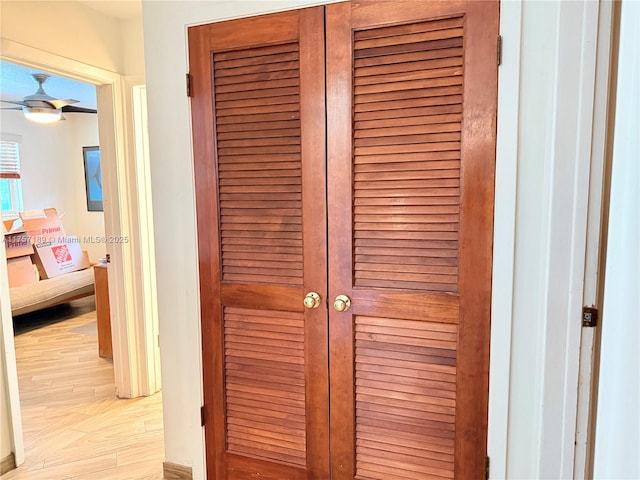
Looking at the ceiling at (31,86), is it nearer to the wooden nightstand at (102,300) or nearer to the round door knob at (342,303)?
the wooden nightstand at (102,300)

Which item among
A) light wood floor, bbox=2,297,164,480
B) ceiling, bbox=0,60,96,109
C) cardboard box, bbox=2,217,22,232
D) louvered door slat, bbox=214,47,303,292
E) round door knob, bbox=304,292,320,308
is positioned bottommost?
light wood floor, bbox=2,297,164,480

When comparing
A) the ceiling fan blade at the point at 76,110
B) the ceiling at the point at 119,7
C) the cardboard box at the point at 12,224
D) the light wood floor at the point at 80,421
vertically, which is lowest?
the light wood floor at the point at 80,421

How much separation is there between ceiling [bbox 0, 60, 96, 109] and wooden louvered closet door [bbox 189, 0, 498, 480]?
257cm

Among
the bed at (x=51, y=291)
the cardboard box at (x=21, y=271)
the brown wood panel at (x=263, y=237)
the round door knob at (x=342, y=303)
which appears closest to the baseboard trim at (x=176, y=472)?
the brown wood panel at (x=263, y=237)

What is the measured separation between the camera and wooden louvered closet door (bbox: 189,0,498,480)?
4.68ft

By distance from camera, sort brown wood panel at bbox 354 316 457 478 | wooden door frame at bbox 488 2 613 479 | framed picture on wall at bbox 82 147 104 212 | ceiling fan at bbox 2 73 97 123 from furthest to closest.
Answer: framed picture on wall at bbox 82 147 104 212
ceiling fan at bbox 2 73 97 123
brown wood panel at bbox 354 316 457 478
wooden door frame at bbox 488 2 613 479

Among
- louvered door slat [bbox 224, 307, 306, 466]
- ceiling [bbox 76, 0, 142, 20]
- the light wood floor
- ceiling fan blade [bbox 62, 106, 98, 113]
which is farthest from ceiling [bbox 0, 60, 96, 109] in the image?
louvered door slat [bbox 224, 307, 306, 466]

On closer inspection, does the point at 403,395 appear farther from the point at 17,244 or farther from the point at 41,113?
the point at 17,244

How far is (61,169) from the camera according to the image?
5941 millimetres

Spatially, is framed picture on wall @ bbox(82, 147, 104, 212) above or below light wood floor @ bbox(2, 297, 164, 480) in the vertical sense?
above

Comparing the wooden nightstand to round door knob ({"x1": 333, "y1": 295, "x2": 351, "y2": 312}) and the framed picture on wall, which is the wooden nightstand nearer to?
round door knob ({"x1": 333, "y1": 295, "x2": 351, "y2": 312})

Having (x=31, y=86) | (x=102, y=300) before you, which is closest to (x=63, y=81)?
(x=31, y=86)

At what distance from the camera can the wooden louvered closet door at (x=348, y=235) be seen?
1.43 meters

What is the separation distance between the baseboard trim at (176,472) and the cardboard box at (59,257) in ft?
12.8
